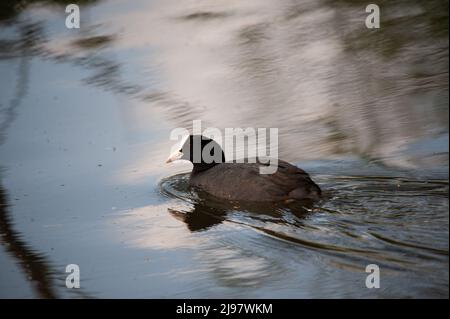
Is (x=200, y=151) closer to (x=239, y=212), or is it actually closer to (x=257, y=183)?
(x=257, y=183)

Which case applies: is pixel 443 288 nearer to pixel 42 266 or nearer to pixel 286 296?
pixel 286 296

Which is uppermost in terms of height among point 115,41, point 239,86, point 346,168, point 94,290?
point 115,41

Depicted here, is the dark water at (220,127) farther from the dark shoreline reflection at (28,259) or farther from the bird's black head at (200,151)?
the bird's black head at (200,151)

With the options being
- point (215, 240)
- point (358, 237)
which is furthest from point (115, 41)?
point (358, 237)

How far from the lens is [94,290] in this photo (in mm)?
5062

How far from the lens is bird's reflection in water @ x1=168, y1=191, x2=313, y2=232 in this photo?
617 cm

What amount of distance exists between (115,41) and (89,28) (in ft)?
2.39

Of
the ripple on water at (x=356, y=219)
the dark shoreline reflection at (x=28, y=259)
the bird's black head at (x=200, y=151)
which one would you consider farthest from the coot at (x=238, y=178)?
the dark shoreline reflection at (x=28, y=259)

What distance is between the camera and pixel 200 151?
24.1 ft

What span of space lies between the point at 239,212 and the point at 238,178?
456 millimetres

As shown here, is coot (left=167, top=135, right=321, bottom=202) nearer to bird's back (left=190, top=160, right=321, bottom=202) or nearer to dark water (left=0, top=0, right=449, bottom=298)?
bird's back (left=190, top=160, right=321, bottom=202)

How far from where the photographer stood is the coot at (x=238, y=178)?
6.54 meters

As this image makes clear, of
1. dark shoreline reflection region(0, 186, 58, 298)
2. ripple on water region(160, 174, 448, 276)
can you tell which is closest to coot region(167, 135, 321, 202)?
ripple on water region(160, 174, 448, 276)

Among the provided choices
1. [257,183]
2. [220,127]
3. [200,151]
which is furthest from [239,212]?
[220,127]
